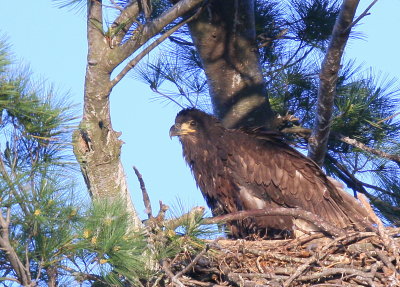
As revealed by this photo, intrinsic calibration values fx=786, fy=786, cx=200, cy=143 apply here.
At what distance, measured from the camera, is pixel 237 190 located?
6430 mm

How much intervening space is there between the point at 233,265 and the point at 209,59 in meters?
2.45

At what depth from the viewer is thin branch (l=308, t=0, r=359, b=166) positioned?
529 centimetres

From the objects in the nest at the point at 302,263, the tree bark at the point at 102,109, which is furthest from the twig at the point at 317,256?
the tree bark at the point at 102,109

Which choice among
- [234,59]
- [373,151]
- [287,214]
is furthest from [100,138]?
[373,151]

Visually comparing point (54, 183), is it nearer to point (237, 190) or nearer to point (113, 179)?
point (113, 179)

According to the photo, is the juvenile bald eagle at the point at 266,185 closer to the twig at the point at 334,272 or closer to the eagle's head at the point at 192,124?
the eagle's head at the point at 192,124

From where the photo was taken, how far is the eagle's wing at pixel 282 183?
6.42 m

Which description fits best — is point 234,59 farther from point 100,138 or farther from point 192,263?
point 192,263

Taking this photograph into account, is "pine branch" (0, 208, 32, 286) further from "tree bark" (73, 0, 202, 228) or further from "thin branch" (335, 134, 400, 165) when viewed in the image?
"thin branch" (335, 134, 400, 165)

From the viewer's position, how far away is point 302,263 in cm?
504

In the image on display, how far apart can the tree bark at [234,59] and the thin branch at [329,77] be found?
0.86m

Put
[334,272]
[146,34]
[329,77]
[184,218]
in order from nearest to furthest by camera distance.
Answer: [184,218]
[334,272]
[146,34]
[329,77]

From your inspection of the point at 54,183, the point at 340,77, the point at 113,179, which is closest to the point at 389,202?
the point at 340,77

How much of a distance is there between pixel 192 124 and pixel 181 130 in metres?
0.11
